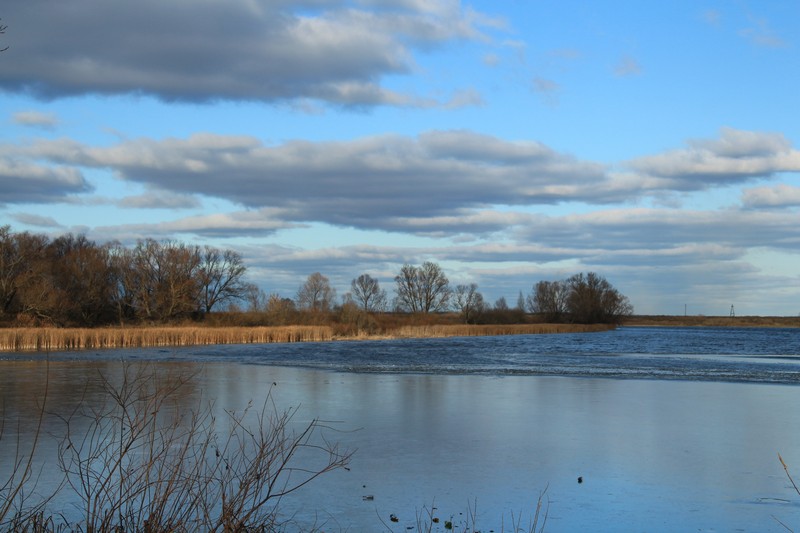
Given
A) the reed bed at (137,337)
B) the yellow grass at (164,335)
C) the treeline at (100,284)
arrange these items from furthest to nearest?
the treeline at (100,284)
the yellow grass at (164,335)
the reed bed at (137,337)

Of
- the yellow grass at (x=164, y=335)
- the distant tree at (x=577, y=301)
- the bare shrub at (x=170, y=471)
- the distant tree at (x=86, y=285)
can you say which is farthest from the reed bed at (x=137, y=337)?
the distant tree at (x=577, y=301)

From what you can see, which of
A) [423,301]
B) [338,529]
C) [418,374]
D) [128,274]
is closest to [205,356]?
[418,374]

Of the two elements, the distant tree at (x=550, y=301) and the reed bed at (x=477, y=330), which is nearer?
the reed bed at (x=477, y=330)

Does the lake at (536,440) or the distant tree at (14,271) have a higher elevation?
the distant tree at (14,271)

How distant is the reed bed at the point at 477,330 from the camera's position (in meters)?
50.0

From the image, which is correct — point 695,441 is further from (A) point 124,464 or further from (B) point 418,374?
(B) point 418,374

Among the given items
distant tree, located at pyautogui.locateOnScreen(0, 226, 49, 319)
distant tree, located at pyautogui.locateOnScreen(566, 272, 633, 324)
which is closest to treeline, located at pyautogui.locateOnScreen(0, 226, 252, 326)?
distant tree, located at pyautogui.locateOnScreen(0, 226, 49, 319)

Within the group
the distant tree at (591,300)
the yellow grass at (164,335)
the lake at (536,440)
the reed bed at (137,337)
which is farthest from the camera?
the distant tree at (591,300)

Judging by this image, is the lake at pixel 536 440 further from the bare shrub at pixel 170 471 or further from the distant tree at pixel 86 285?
the distant tree at pixel 86 285

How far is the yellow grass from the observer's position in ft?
96.1

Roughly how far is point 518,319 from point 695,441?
61.0 m

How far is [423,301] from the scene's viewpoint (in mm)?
83625

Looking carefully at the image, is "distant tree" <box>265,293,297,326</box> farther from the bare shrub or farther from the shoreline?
the bare shrub

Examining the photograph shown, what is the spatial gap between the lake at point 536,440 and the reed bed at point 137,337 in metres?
9.95
